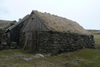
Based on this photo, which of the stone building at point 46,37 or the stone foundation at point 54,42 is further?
the stone building at point 46,37

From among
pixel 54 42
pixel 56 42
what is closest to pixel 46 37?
pixel 54 42

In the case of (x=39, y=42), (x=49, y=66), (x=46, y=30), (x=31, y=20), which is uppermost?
(x=31, y=20)

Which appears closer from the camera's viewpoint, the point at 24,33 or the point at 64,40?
the point at 64,40

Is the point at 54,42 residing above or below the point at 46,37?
below

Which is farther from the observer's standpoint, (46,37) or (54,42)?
(46,37)

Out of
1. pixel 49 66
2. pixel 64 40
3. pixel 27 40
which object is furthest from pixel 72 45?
pixel 49 66

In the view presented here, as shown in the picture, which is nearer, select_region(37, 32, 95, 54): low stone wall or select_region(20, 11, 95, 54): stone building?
select_region(37, 32, 95, 54): low stone wall

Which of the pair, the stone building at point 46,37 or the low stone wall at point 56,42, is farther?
the stone building at point 46,37

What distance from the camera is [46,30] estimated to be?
76.0ft

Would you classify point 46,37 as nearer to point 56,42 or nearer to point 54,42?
point 54,42

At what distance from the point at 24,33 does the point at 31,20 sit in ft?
10.4

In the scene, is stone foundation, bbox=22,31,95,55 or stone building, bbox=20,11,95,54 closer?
stone foundation, bbox=22,31,95,55

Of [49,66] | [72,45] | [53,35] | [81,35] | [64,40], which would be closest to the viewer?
[49,66]

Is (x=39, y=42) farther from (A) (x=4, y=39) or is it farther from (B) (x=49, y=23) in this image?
(A) (x=4, y=39)
